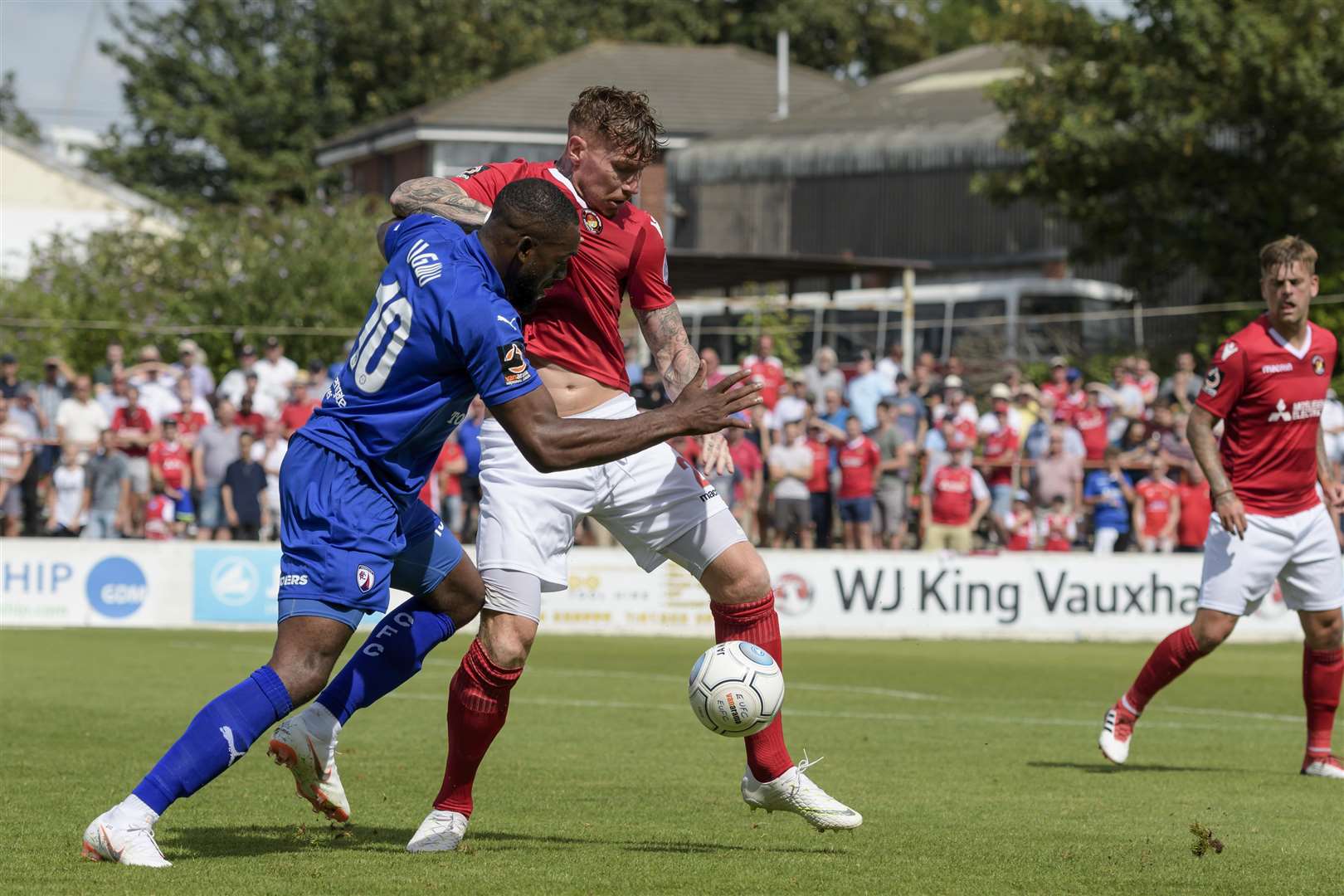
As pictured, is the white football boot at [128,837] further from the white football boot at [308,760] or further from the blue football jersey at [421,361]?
the blue football jersey at [421,361]

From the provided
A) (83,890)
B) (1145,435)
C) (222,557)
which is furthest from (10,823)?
(1145,435)

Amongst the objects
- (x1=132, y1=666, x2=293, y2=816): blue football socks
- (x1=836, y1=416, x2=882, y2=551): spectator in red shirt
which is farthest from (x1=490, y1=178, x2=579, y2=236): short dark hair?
(x1=836, y1=416, x2=882, y2=551): spectator in red shirt

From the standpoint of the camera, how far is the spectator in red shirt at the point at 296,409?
23.0 m

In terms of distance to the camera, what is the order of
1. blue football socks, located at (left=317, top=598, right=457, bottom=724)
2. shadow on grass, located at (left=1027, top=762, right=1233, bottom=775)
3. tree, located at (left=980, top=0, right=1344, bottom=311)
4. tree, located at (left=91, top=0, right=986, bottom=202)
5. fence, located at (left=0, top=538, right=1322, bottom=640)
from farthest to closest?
tree, located at (left=91, top=0, right=986, bottom=202) < tree, located at (left=980, top=0, right=1344, bottom=311) < fence, located at (left=0, top=538, right=1322, bottom=640) < shadow on grass, located at (left=1027, top=762, right=1233, bottom=775) < blue football socks, located at (left=317, top=598, right=457, bottom=724)

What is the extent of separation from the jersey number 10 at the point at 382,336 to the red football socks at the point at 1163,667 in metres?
5.13

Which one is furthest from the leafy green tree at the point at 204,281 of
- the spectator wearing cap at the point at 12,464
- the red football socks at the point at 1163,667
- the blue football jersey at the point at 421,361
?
the blue football jersey at the point at 421,361

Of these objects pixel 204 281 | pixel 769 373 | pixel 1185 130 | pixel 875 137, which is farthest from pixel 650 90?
pixel 769 373

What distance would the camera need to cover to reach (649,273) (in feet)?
24.2

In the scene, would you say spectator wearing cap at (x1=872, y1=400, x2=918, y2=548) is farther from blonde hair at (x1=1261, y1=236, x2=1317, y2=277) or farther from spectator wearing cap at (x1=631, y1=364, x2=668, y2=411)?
blonde hair at (x1=1261, y1=236, x2=1317, y2=277)

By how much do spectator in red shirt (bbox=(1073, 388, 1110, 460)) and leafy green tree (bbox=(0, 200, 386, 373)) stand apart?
48.5 feet

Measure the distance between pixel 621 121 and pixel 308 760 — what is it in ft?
8.55

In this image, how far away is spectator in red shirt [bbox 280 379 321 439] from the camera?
23047 millimetres

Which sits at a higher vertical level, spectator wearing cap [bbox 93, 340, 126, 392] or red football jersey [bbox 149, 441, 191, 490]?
spectator wearing cap [bbox 93, 340, 126, 392]

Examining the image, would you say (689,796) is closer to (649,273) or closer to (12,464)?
(649,273)
